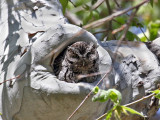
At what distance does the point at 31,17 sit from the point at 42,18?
0.07 metres

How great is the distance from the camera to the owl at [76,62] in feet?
7.02

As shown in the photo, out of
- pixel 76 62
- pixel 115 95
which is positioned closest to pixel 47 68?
pixel 76 62

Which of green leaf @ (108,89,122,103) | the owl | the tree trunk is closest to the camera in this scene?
green leaf @ (108,89,122,103)

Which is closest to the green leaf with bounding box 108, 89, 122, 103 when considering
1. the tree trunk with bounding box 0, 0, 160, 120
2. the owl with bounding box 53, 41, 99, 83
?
the tree trunk with bounding box 0, 0, 160, 120

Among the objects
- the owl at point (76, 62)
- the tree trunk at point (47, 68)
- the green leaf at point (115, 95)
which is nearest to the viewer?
the green leaf at point (115, 95)

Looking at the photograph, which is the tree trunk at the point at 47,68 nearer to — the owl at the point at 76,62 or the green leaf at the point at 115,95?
the owl at the point at 76,62

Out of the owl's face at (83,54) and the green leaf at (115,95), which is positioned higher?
the owl's face at (83,54)

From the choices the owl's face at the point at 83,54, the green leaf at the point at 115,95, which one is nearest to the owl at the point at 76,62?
the owl's face at the point at 83,54

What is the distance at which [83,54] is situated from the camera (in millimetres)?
2172

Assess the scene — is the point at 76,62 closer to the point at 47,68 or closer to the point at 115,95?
the point at 47,68

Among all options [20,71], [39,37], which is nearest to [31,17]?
[39,37]

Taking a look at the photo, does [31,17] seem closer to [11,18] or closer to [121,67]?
[11,18]

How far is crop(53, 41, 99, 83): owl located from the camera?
84.2 inches

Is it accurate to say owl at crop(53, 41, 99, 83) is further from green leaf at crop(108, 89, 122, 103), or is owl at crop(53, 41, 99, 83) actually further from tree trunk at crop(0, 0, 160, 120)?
green leaf at crop(108, 89, 122, 103)
